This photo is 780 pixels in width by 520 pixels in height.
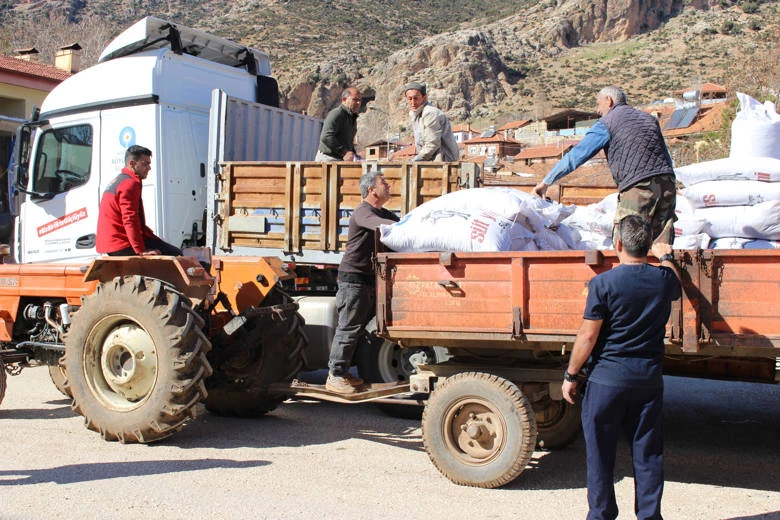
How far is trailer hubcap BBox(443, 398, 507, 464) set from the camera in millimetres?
4844

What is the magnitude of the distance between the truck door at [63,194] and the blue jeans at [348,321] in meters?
3.29

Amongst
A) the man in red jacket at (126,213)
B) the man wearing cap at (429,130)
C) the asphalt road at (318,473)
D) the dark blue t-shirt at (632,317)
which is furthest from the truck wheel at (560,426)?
the man in red jacket at (126,213)

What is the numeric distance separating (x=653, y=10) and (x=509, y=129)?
144 ft

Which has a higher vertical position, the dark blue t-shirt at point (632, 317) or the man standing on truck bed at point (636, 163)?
the man standing on truck bed at point (636, 163)

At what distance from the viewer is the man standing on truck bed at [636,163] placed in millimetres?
4973

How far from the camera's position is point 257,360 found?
22.0 feet

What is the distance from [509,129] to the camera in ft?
243

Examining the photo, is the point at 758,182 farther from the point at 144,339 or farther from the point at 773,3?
the point at 773,3

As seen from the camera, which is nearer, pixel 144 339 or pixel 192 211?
pixel 144 339

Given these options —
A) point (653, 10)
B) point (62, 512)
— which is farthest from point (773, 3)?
point (62, 512)

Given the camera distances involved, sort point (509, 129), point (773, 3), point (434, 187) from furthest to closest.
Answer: point (773, 3) → point (509, 129) → point (434, 187)

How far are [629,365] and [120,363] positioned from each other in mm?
4078

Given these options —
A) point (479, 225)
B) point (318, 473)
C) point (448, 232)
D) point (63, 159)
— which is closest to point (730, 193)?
point (479, 225)

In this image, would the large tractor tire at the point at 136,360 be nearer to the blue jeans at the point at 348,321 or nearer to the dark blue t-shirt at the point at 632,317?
the blue jeans at the point at 348,321
